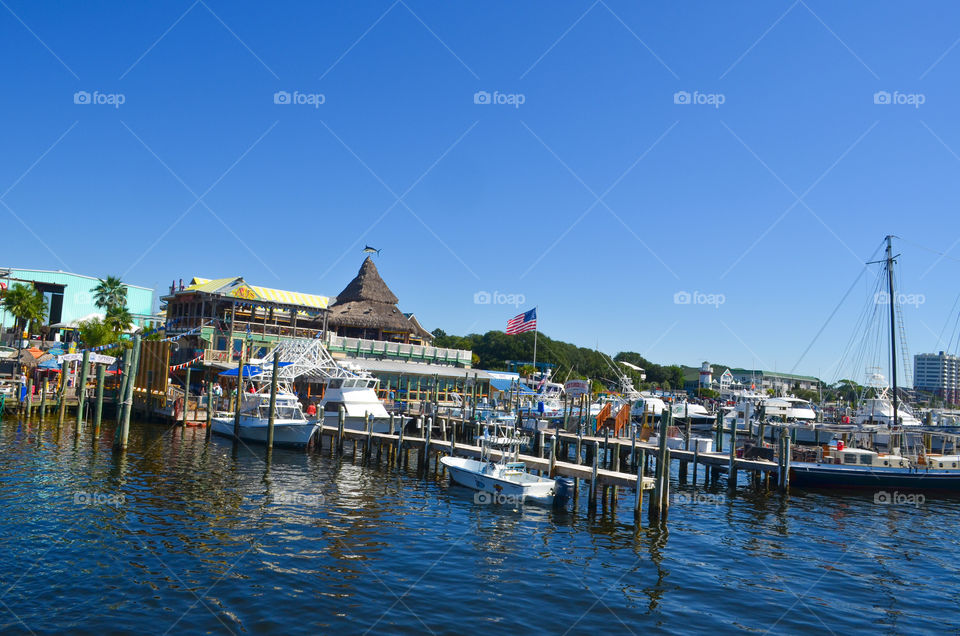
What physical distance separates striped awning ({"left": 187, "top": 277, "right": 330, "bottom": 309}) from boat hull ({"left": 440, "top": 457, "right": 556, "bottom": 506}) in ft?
122

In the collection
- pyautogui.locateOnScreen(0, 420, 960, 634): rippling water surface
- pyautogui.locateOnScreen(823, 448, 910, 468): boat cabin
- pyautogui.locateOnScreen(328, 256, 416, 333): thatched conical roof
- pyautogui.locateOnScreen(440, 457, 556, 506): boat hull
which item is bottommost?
pyautogui.locateOnScreen(0, 420, 960, 634): rippling water surface

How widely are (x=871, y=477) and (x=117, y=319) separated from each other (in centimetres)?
6970

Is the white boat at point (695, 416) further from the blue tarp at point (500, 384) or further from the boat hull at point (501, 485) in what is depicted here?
the boat hull at point (501, 485)

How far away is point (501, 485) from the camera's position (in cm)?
2914

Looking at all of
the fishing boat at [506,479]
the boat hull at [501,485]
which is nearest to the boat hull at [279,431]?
the fishing boat at [506,479]

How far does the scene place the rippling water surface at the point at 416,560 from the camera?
16297mm

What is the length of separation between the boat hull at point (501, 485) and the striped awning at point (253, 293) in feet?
122

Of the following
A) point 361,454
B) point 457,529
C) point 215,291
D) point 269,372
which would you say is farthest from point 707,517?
point 215,291

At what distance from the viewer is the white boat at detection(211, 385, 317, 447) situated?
4162 centimetres

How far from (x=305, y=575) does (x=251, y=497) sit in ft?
33.7

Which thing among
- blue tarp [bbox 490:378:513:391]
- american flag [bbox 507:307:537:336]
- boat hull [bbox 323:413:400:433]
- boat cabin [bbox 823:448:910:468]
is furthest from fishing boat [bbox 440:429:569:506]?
blue tarp [bbox 490:378:513:391]

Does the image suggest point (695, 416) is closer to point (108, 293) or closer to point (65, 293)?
point (108, 293)

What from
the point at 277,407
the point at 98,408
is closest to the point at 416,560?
the point at 277,407

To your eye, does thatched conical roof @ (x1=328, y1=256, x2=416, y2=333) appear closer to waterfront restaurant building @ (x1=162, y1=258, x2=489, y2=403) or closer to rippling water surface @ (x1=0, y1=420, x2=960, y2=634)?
waterfront restaurant building @ (x1=162, y1=258, x2=489, y2=403)
